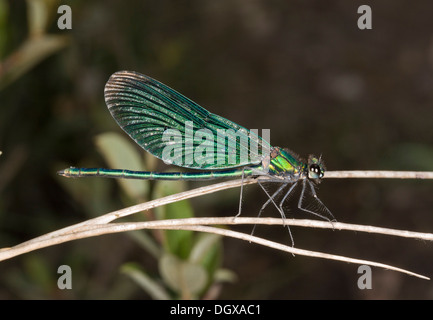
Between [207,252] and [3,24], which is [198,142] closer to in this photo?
[207,252]

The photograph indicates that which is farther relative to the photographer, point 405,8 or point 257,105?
point 405,8

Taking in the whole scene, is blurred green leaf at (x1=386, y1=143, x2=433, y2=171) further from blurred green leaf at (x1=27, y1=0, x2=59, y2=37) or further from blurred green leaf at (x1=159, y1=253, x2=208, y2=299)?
blurred green leaf at (x1=27, y1=0, x2=59, y2=37)

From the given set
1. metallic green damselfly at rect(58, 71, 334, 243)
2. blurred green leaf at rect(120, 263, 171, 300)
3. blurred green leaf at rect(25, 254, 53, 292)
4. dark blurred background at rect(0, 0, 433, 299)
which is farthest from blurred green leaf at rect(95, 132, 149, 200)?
blurred green leaf at rect(25, 254, 53, 292)

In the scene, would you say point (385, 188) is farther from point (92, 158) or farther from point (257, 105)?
point (92, 158)

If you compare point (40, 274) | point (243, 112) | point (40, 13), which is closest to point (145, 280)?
point (40, 274)

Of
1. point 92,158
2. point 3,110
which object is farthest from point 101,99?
point 3,110

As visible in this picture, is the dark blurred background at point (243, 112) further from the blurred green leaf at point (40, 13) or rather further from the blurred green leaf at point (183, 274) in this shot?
the blurred green leaf at point (183, 274)
